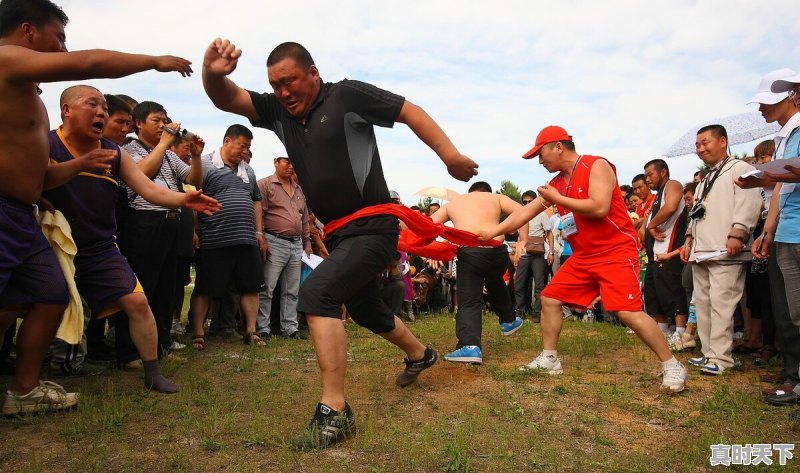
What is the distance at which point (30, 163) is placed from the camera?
3.71 meters

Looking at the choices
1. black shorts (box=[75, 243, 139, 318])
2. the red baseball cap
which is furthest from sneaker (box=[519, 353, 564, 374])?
black shorts (box=[75, 243, 139, 318])

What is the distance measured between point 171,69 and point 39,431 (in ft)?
7.60

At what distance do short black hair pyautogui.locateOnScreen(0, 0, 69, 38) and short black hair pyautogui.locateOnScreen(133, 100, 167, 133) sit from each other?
234cm

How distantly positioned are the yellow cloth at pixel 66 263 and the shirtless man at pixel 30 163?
5.4 inches

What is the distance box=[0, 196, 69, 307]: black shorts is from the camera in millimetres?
3678

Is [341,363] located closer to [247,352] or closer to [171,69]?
[171,69]

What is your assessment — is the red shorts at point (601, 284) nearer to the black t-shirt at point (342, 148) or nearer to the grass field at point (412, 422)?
the grass field at point (412, 422)

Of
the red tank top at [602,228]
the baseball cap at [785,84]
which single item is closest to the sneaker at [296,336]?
the red tank top at [602,228]

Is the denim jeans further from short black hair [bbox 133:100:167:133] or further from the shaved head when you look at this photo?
the shaved head

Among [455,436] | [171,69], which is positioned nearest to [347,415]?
[455,436]

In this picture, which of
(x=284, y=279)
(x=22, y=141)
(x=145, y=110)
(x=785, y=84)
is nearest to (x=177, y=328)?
(x=284, y=279)

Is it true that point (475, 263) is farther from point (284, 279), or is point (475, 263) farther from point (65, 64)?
point (65, 64)

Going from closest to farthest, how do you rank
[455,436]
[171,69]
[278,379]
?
[171,69], [455,436], [278,379]

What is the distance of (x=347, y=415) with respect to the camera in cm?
369
